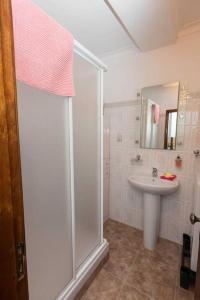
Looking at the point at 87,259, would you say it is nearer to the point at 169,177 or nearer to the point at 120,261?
the point at 120,261

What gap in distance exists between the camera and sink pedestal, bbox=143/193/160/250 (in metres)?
1.81

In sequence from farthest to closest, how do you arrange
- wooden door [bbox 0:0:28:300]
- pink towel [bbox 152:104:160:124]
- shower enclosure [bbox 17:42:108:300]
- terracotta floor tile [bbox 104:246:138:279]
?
pink towel [bbox 152:104:160:124]
terracotta floor tile [bbox 104:246:138:279]
shower enclosure [bbox 17:42:108:300]
wooden door [bbox 0:0:28:300]

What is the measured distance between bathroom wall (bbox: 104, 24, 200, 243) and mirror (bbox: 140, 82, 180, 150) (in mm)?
65

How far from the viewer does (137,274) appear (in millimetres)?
1536

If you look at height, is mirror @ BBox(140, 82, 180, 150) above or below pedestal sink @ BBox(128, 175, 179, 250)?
above

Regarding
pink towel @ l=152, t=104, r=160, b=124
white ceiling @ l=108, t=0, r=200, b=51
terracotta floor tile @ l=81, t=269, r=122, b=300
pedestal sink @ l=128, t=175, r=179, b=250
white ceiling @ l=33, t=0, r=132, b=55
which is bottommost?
terracotta floor tile @ l=81, t=269, r=122, b=300

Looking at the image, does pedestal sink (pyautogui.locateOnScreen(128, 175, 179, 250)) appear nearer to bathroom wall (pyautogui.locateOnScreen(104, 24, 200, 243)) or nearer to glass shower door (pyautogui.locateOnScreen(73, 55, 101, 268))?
bathroom wall (pyautogui.locateOnScreen(104, 24, 200, 243))

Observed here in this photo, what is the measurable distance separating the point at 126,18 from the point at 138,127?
1.14 m

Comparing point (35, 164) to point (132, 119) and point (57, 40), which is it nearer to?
point (57, 40)

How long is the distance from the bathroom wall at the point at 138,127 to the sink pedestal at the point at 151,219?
0.22 meters

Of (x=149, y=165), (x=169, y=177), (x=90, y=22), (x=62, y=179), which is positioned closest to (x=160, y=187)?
(x=169, y=177)

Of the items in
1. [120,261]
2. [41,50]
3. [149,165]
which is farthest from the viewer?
[149,165]

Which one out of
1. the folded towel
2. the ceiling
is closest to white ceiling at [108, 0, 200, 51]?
the ceiling

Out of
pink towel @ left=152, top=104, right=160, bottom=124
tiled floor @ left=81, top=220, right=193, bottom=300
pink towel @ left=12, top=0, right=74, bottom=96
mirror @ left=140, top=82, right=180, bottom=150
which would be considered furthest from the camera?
pink towel @ left=152, top=104, right=160, bottom=124
